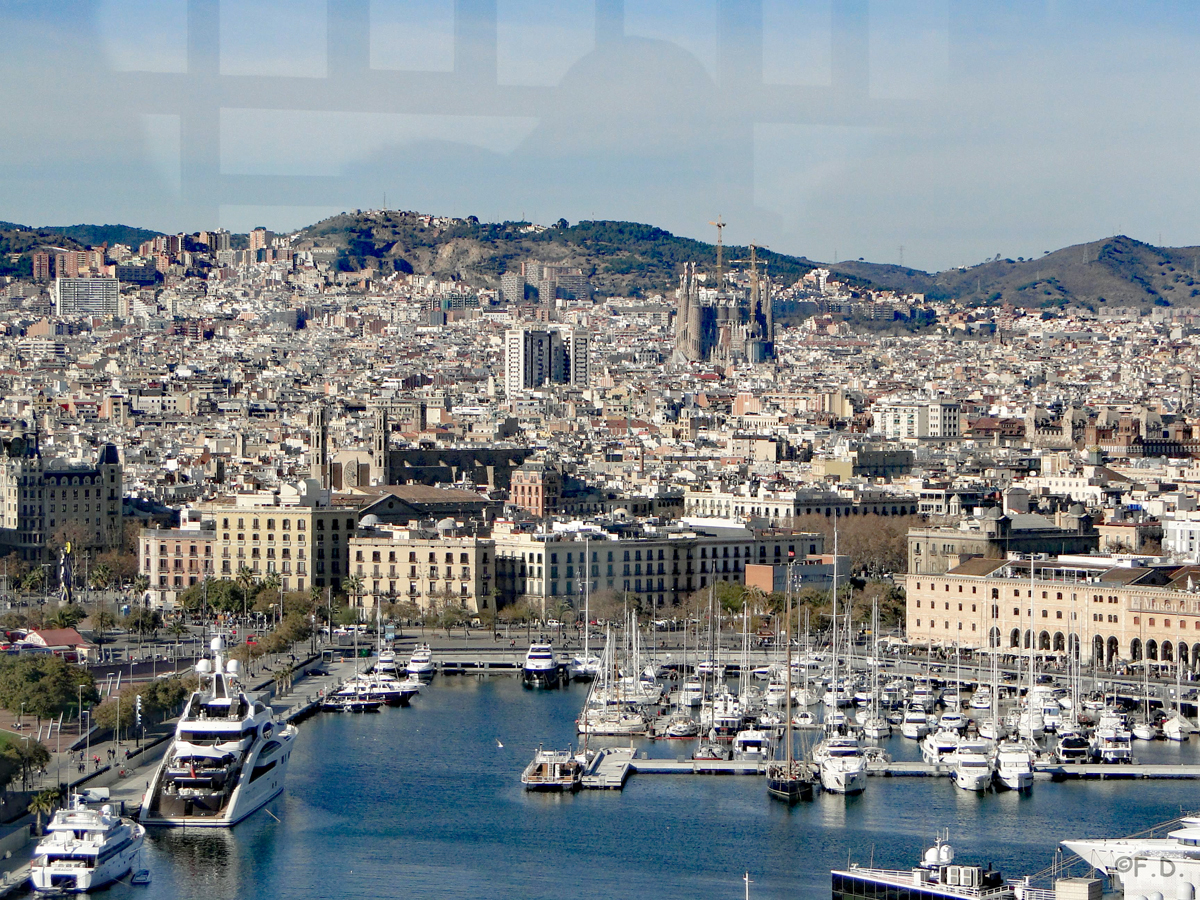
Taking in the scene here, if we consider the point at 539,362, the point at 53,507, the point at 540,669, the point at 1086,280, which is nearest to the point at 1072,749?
the point at 540,669

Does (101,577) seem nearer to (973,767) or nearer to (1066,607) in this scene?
(1066,607)

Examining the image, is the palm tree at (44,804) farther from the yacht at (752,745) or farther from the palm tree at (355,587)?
the palm tree at (355,587)

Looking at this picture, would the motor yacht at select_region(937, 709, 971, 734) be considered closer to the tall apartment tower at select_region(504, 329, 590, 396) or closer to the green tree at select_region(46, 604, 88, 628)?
the green tree at select_region(46, 604, 88, 628)

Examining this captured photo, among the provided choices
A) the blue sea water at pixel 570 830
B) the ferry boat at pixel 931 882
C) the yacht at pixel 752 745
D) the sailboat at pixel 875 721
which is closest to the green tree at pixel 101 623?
the blue sea water at pixel 570 830

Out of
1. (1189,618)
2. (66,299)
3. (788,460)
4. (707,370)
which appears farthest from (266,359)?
(1189,618)

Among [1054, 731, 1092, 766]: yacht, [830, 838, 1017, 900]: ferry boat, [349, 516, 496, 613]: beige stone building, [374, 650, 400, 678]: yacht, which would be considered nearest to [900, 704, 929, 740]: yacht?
[1054, 731, 1092, 766]: yacht
